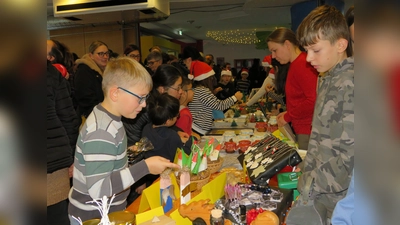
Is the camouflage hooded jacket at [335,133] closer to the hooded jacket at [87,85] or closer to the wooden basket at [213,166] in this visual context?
the wooden basket at [213,166]

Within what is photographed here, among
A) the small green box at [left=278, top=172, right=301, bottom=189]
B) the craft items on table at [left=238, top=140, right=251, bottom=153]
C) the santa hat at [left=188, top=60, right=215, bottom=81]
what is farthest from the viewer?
the santa hat at [left=188, top=60, right=215, bottom=81]

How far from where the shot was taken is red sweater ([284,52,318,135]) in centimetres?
262

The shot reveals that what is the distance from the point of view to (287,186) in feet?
5.30

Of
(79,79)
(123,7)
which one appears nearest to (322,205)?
(79,79)

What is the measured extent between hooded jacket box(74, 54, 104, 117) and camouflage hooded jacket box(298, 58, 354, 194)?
2.30 m

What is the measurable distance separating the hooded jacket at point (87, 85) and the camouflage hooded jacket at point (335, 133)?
2297 millimetres

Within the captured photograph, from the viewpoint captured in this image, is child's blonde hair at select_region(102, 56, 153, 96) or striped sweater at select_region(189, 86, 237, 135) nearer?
child's blonde hair at select_region(102, 56, 153, 96)

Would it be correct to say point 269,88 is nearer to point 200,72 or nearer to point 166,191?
point 200,72

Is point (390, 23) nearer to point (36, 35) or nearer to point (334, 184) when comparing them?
point (36, 35)

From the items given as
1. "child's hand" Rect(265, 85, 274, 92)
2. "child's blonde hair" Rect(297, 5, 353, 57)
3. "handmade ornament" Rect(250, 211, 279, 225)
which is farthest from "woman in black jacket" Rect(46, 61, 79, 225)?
"child's hand" Rect(265, 85, 274, 92)

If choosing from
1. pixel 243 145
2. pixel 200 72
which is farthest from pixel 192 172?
pixel 200 72

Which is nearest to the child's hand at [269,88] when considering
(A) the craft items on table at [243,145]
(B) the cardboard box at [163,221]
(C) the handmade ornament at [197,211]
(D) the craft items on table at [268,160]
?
(A) the craft items on table at [243,145]

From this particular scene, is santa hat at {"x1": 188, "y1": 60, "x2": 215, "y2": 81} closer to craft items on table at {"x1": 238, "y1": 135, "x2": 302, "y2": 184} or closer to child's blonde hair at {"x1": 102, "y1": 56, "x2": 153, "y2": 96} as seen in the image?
craft items on table at {"x1": 238, "y1": 135, "x2": 302, "y2": 184}

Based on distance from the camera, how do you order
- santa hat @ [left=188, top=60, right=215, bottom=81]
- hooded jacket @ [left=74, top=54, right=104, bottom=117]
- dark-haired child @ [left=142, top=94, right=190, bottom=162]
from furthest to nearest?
santa hat @ [left=188, top=60, right=215, bottom=81] < hooded jacket @ [left=74, top=54, right=104, bottom=117] < dark-haired child @ [left=142, top=94, right=190, bottom=162]
